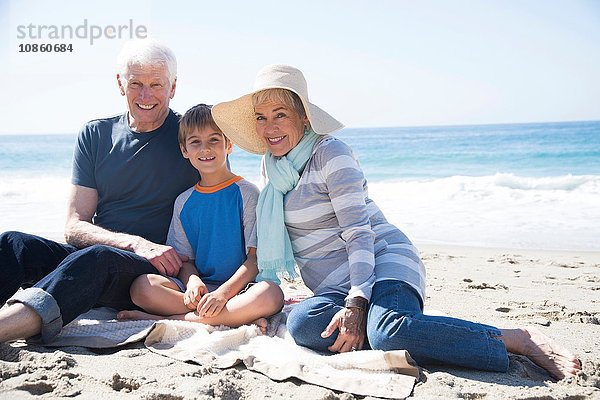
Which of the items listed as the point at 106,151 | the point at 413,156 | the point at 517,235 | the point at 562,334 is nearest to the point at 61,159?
the point at 413,156

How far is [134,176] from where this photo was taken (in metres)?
3.60

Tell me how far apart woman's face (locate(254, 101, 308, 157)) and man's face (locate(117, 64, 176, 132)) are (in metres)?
0.76

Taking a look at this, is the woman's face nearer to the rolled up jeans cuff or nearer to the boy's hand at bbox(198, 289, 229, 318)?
the boy's hand at bbox(198, 289, 229, 318)

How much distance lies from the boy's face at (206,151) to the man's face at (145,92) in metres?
0.31

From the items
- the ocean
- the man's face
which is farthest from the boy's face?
the ocean

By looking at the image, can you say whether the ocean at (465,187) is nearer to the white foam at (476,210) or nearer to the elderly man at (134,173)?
the white foam at (476,210)

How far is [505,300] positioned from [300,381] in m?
2.10

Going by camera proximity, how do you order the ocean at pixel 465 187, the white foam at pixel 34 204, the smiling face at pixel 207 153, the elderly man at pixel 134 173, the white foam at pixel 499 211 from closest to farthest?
the elderly man at pixel 134 173 → the smiling face at pixel 207 153 → the white foam at pixel 499 211 → the ocean at pixel 465 187 → the white foam at pixel 34 204

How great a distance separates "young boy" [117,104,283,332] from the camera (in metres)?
3.20

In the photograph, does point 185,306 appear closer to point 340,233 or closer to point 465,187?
point 340,233

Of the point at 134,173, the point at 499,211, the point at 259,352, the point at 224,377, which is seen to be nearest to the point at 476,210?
the point at 499,211

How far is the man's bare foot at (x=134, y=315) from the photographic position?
3.25m

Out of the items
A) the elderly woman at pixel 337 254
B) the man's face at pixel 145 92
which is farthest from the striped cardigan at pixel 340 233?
the man's face at pixel 145 92

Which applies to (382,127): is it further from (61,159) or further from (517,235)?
(517,235)
